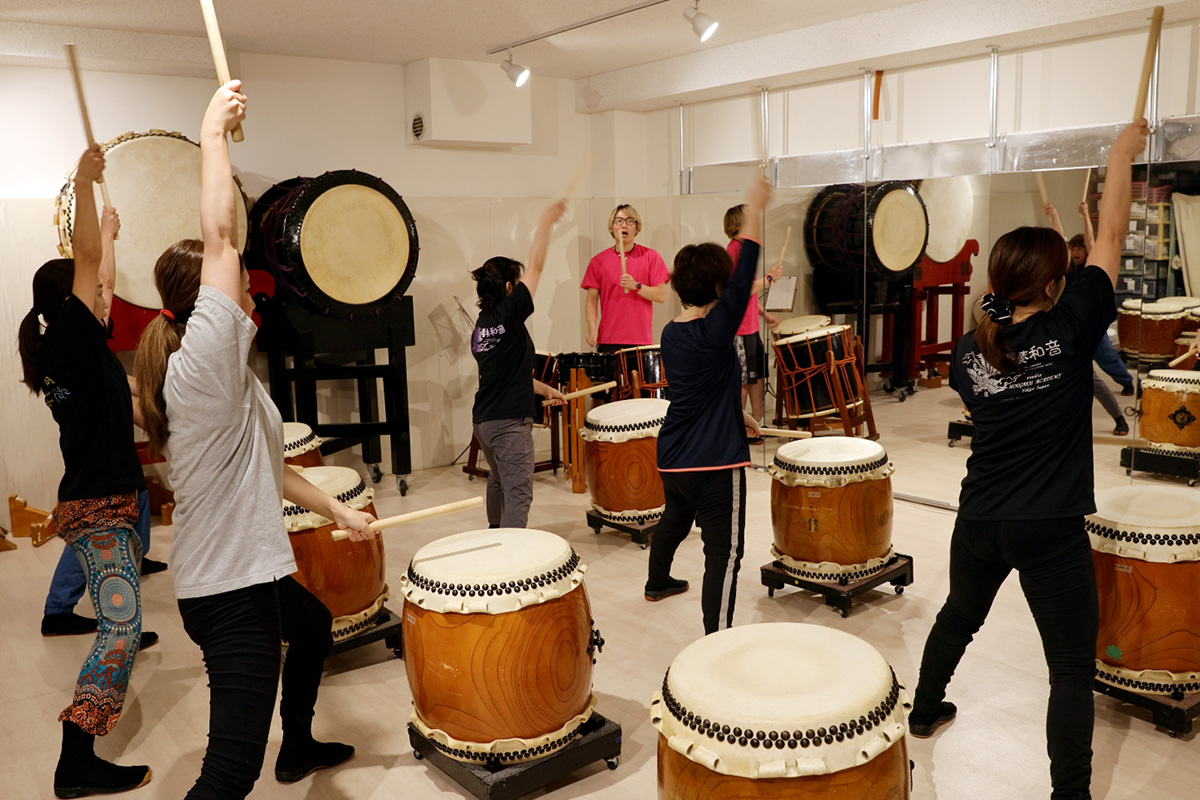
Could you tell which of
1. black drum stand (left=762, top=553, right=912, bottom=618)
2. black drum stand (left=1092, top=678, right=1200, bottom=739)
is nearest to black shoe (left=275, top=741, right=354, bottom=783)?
black drum stand (left=762, top=553, right=912, bottom=618)

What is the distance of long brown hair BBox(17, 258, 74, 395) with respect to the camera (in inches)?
104

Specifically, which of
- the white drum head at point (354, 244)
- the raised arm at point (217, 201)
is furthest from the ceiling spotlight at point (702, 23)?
the raised arm at point (217, 201)

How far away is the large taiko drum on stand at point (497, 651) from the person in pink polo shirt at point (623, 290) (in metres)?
3.34

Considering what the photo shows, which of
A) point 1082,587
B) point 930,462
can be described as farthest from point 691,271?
point 930,462

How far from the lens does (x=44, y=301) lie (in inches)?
104

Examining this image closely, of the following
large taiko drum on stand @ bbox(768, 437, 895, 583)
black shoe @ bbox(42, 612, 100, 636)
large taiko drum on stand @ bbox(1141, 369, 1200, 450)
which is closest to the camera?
large taiko drum on stand @ bbox(768, 437, 895, 583)

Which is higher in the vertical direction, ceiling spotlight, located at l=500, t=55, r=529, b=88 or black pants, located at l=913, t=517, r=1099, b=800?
ceiling spotlight, located at l=500, t=55, r=529, b=88

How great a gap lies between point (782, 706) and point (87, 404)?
2042mm

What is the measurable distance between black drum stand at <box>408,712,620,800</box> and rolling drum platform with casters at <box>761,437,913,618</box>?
1.21 metres

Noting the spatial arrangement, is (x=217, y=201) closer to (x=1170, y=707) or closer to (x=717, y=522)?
(x=717, y=522)

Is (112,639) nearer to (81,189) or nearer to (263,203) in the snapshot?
(81,189)

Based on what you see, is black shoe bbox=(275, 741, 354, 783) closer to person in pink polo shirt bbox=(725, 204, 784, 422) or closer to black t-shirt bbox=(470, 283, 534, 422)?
black t-shirt bbox=(470, 283, 534, 422)

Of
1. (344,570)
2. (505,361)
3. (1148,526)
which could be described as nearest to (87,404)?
(344,570)

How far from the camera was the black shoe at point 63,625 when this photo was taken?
3520 mm
